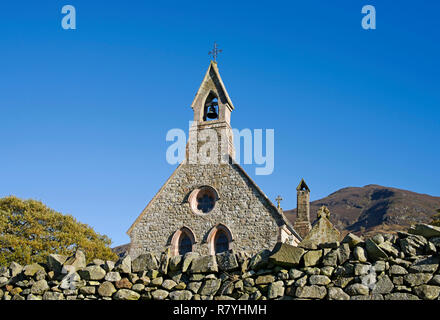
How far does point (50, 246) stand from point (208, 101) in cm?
1286

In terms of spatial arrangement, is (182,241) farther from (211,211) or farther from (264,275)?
(264,275)

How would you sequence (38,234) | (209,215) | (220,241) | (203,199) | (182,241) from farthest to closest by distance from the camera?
(38,234) → (203,199) → (182,241) → (209,215) → (220,241)

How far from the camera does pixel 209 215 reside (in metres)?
25.2

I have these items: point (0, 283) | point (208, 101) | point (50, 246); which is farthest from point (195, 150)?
point (0, 283)

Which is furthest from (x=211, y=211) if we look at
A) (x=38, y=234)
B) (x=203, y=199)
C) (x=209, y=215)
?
(x=38, y=234)

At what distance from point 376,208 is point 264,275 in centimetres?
13905

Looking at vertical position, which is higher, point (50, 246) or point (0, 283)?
point (50, 246)

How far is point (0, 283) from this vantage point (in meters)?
11.5

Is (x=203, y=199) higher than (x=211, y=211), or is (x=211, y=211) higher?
(x=203, y=199)

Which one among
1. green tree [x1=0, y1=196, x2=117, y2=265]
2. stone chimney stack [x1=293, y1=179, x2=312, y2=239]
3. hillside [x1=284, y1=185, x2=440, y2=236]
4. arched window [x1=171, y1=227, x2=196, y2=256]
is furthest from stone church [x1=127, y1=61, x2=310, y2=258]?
hillside [x1=284, y1=185, x2=440, y2=236]

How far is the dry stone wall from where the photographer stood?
9.08m

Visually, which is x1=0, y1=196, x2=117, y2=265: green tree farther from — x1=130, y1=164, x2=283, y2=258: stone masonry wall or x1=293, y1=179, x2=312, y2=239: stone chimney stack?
x1=293, y1=179, x2=312, y2=239: stone chimney stack

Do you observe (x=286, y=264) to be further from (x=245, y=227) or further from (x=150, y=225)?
(x=150, y=225)

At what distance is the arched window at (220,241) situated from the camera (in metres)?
24.6
